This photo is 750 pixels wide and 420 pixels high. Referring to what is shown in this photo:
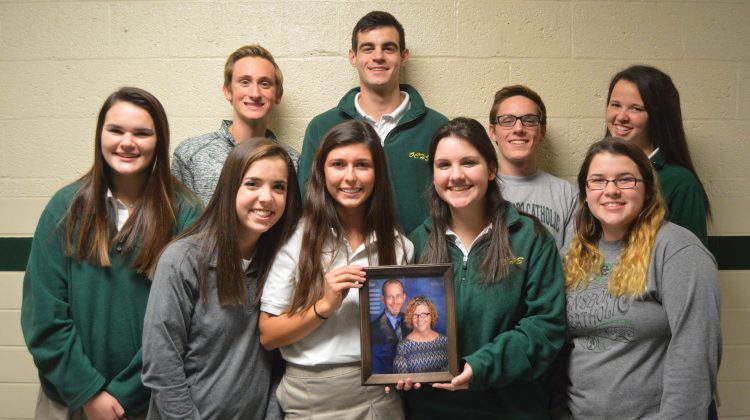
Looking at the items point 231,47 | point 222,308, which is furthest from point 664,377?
point 231,47

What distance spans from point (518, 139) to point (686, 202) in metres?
0.83

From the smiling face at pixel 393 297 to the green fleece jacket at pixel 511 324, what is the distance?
0.26 meters

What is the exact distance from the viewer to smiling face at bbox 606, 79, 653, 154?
285 cm

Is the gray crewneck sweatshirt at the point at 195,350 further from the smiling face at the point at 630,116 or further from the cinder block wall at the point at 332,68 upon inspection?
the smiling face at the point at 630,116

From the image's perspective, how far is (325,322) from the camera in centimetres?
216

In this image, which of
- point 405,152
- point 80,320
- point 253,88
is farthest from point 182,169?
point 405,152

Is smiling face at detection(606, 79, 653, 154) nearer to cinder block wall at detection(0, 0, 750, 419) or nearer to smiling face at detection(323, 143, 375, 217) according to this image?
cinder block wall at detection(0, 0, 750, 419)

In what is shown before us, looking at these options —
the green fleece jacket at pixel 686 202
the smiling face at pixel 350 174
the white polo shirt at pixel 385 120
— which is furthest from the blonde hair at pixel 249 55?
the green fleece jacket at pixel 686 202

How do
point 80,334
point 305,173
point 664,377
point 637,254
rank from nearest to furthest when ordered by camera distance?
point 664,377, point 637,254, point 80,334, point 305,173

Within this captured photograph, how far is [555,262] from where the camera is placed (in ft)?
7.38

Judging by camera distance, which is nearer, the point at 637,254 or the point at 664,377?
the point at 664,377

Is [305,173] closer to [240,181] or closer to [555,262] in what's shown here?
[240,181]

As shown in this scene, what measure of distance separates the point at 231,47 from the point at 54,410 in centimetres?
205

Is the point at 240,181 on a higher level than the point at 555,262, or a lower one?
higher
